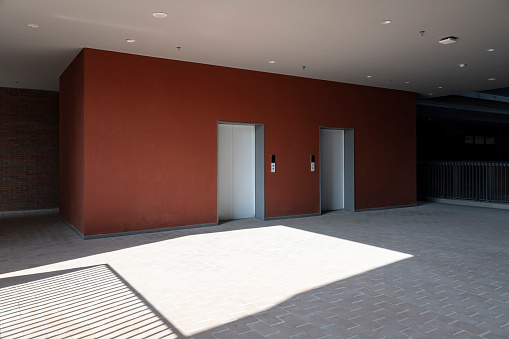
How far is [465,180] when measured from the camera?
11.5m

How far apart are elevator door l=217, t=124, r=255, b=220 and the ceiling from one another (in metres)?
1.46

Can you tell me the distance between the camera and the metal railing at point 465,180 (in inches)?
423

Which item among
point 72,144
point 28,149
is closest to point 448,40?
point 72,144

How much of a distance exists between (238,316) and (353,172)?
711cm

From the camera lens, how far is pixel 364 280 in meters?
4.33

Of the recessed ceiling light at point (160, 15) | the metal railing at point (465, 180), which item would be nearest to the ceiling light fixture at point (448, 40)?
the recessed ceiling light at point (160, 15)

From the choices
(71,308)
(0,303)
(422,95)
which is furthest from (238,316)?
(422,95)

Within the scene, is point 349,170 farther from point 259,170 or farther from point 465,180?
point 465,180

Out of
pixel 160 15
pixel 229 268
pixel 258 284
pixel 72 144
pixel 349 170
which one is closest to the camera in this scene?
pixel 258 284

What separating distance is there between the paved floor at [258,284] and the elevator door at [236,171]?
1251 millimetres

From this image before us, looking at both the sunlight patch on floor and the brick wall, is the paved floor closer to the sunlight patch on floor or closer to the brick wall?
the sunlight patch on floor

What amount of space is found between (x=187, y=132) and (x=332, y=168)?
162 inches

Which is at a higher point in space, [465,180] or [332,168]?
[332,168]

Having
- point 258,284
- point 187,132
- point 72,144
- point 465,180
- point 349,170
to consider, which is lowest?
point 258,284
